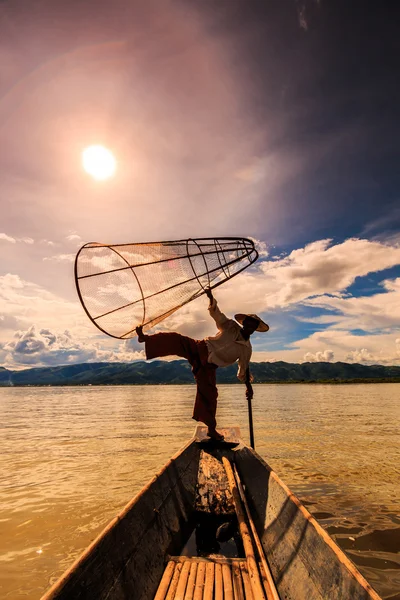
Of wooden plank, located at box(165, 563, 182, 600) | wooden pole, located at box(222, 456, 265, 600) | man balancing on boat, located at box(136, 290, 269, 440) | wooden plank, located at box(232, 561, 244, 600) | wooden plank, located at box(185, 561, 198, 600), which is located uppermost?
man balancing on boat, located at box(136, 290, 269, 440)

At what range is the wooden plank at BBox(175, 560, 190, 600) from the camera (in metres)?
3.08

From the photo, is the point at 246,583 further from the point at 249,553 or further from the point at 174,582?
the point at 174,582

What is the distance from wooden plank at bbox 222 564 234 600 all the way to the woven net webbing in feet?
13.1

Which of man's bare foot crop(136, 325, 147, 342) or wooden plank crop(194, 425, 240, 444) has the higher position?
man's bare foot crop(136, 325, 147, 342)

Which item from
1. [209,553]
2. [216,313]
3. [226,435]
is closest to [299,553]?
[209,553]

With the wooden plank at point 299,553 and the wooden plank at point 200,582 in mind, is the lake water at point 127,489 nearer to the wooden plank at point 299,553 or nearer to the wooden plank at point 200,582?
the wooden plank at point 299,553

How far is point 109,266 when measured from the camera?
6328mm

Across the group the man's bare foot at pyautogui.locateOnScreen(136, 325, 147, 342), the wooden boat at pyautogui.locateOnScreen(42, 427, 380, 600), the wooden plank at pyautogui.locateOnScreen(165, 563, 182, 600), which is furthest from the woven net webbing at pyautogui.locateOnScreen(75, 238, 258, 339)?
the wooden plank at pyautogui.locateOnScreen(165, 563, 182, 600)

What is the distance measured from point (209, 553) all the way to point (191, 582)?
1303 millimetres

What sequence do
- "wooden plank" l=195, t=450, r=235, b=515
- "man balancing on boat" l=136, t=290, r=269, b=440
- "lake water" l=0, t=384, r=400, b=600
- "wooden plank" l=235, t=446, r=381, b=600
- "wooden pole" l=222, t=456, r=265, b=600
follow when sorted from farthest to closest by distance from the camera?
"man balancing on boat" l=136, t=290, r=269, b=440
"wooden plank" l=195, t=450, r=235, b=515
"lake water" l=0, t=384, r=400, b=600
"wooden pole" l=222, t=456, r=265, b=600
"wooden plank" l=235, t=446, r=381, b=600

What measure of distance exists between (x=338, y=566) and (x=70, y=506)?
6957 millimetres

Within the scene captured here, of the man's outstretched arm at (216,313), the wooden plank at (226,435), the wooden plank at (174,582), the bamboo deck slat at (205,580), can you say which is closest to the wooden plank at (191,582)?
the bamboo deck slat at (205,580)

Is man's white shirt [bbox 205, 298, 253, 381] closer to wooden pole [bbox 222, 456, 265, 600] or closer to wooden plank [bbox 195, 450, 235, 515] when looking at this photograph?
wooden plank [bbox 195, 450, 235, 515]

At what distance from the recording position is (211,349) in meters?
7.00
